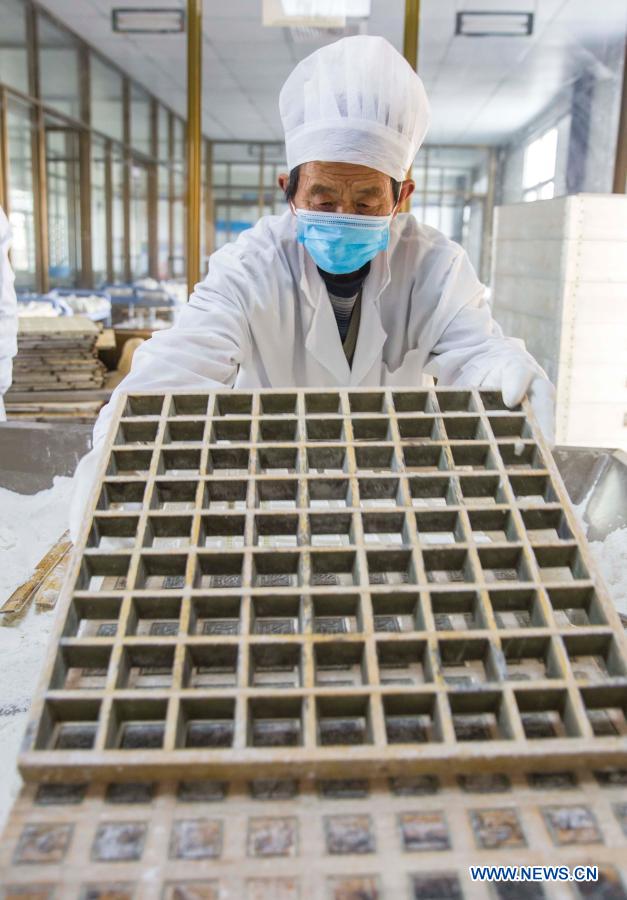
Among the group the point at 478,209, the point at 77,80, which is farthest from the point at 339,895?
the point at 478,209

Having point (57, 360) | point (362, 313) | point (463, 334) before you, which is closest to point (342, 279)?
point (362, 313)

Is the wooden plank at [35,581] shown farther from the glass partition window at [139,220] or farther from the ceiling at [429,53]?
the glass partition window at [139,220]

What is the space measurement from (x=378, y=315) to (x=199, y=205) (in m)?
1.20

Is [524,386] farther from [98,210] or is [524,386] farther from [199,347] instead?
[98,210]

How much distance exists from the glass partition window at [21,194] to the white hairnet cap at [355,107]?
428cm

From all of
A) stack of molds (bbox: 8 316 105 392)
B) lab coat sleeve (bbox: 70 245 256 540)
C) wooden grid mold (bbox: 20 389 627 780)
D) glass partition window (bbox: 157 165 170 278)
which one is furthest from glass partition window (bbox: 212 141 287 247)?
wooden grid mold (bbox: 20 389 627 780)

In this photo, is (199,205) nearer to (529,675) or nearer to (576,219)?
(576,219)

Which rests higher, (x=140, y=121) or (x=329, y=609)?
(x=140, y=121)

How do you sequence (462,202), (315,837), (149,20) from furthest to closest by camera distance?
(462,202) → (149,20) → (315,837)

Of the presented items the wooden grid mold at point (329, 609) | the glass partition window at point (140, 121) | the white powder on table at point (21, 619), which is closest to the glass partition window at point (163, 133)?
the glass partition window at point (140, 121)

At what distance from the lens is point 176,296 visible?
267 inches

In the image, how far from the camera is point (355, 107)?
151 centimetres

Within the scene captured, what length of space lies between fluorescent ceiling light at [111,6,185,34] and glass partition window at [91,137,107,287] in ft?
6.95

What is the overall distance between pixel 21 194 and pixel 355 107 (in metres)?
4.91
